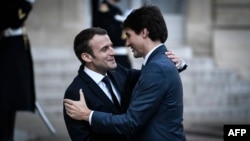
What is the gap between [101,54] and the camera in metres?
3.53

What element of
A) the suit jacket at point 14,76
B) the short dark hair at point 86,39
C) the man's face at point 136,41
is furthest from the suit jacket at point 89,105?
the suit jacket at point 14,76

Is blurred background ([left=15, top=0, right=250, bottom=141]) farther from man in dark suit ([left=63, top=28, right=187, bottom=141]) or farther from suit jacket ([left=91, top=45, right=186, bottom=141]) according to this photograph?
suit jacket ([left=91, top=45, right=186, bottom=141])

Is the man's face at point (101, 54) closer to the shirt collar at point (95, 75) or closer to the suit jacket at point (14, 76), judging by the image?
the shirt collar at point (95, 75)

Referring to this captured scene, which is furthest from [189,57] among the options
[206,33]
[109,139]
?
[109,139]

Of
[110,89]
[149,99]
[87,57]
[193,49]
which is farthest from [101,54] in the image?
[193,49]

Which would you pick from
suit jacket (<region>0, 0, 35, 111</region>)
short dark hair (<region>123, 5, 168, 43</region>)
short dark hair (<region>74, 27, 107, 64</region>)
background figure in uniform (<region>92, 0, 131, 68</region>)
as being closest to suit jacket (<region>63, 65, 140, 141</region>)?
short dark hair (<region>74, 27, 107, 64</region>)

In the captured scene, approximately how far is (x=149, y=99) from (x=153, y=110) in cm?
7

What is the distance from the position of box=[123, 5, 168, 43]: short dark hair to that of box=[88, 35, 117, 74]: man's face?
0.74 feet

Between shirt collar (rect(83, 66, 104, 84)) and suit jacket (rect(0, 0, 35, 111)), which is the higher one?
shirt collar (rect(83, 66, 104, 84))

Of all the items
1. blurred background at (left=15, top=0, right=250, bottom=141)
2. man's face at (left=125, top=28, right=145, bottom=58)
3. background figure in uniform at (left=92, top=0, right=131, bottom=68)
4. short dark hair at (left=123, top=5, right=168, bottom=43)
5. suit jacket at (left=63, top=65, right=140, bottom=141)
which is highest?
short dark hair at (left=123, top=5, right=168, bottom=43)

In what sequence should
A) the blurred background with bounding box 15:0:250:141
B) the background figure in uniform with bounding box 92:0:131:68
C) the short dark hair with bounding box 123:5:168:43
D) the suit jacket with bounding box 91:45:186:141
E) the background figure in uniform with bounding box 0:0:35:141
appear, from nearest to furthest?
the suit jacket with bounding box 91:45:186:141
the short dark hair with bounding box 123:5:168:43
the background figure in uniform with bounding box 0:0:35:141
the background figure in uniform with bounding box 92:0:131:68
the blurred background with bounding box 15:0:250:141

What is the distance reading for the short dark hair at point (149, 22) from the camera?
334 cm

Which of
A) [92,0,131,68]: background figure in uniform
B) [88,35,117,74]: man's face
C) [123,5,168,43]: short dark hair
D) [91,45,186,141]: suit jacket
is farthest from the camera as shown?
[92,0,131,68]: background figure in uniform

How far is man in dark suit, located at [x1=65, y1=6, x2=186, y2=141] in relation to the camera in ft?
10.6
